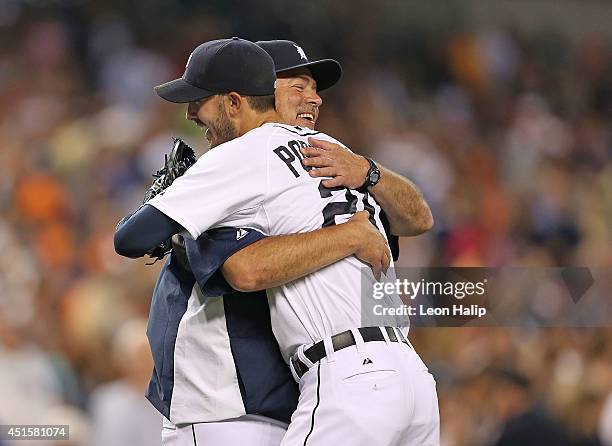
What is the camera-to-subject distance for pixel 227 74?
217cm

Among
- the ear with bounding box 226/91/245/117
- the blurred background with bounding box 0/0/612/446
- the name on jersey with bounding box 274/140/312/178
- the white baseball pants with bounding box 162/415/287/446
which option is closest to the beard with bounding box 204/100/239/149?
the ear with bounding box 226/91/245/117

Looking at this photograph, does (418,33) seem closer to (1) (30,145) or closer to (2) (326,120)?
(2) (326,120)

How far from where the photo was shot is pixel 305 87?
101 inches

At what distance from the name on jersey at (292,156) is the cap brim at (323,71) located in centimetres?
44

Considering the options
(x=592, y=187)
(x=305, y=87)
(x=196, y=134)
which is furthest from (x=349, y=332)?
(x=592, y=187)

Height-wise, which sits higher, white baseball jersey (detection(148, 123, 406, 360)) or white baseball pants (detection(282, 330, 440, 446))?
white baseball jersey (detection(148, 123, 406, 360))

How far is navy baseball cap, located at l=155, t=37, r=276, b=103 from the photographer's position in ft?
7.14

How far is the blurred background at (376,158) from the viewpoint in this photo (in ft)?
14.4

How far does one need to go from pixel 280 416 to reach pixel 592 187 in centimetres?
459

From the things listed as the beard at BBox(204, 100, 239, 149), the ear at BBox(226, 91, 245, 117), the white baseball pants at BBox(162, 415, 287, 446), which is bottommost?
the white baseball pants at BBox(162, 415, 287, 446)

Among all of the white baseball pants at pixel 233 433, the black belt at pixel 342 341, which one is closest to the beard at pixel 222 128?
the black belt at pixel 342 341
